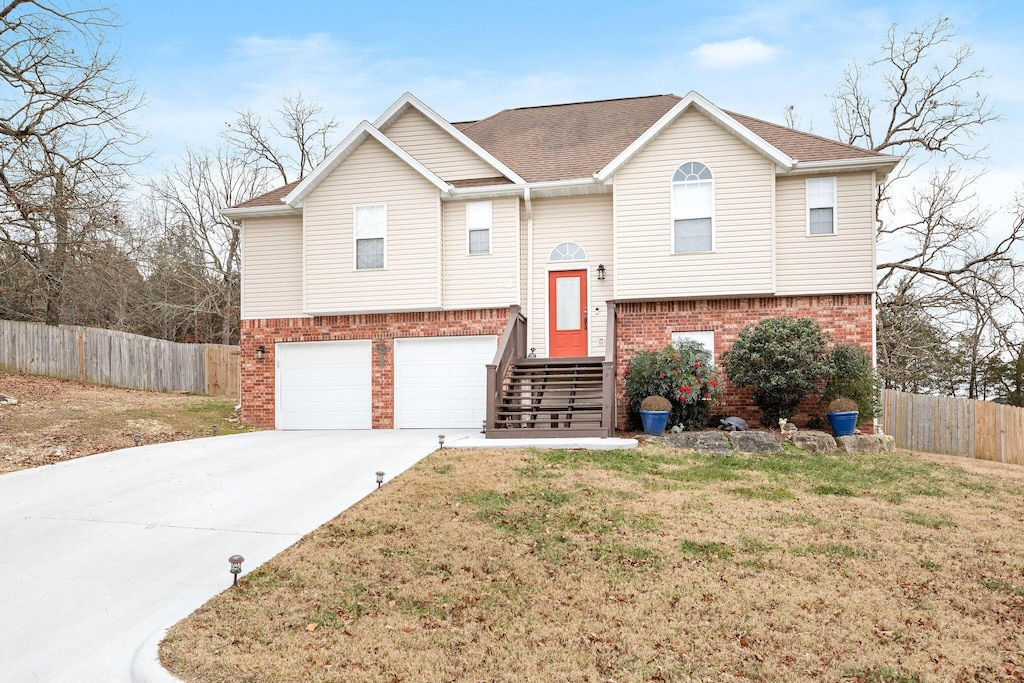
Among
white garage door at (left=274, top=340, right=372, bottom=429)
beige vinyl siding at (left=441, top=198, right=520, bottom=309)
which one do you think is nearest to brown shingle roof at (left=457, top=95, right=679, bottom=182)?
beige vinyl siding at (left=441, top=198, right=520, bottom=309)

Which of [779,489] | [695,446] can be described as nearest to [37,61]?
[695,446]

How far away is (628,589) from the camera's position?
5.80m

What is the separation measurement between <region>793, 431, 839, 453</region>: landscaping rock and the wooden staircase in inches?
125

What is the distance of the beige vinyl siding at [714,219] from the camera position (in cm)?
1369

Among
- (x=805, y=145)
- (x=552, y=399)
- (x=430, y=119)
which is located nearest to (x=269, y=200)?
(x=430, y=119)

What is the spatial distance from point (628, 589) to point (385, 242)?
35.2 ft

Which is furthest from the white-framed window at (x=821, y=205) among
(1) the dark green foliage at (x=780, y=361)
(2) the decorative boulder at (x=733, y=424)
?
(2) the decorative boulder at (x=733, y=424)

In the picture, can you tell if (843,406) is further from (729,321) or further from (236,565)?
(236,565)

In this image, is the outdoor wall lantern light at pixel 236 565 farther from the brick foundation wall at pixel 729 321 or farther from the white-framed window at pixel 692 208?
the white-framed window at pixel 692 208

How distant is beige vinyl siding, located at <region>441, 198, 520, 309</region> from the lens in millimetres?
14932

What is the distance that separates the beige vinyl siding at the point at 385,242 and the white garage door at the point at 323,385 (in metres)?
1.06

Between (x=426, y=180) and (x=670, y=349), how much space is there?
20.0ft

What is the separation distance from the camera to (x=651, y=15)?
14336 mm

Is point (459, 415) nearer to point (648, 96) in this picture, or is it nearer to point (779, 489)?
point (779, 489)
